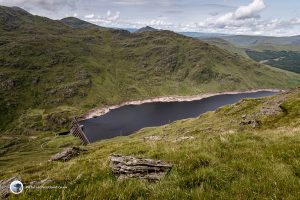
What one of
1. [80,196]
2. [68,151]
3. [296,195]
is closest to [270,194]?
[296,195]

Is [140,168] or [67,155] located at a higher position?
[140,168]

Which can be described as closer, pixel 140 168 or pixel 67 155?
pixel 140 168

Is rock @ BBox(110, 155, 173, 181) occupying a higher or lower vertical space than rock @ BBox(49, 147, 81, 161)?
higher

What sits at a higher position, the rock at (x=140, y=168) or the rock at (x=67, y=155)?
the rock at (x=140, y=168)

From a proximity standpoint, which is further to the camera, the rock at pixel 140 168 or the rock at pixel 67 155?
the rock at pixel 67 155

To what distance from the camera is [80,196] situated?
364 inches

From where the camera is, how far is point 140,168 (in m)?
11.6

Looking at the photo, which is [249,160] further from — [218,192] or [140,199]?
[140,199]

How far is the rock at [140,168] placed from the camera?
36.2ft

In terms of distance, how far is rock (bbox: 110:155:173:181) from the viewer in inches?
435

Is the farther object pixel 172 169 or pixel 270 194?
pixel 172 169

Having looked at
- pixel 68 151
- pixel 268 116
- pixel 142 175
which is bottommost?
pixel 268 116

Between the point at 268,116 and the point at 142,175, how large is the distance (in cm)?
4737

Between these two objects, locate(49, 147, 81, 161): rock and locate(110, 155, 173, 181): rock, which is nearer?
locate(110, 155, 173, 181): rock
